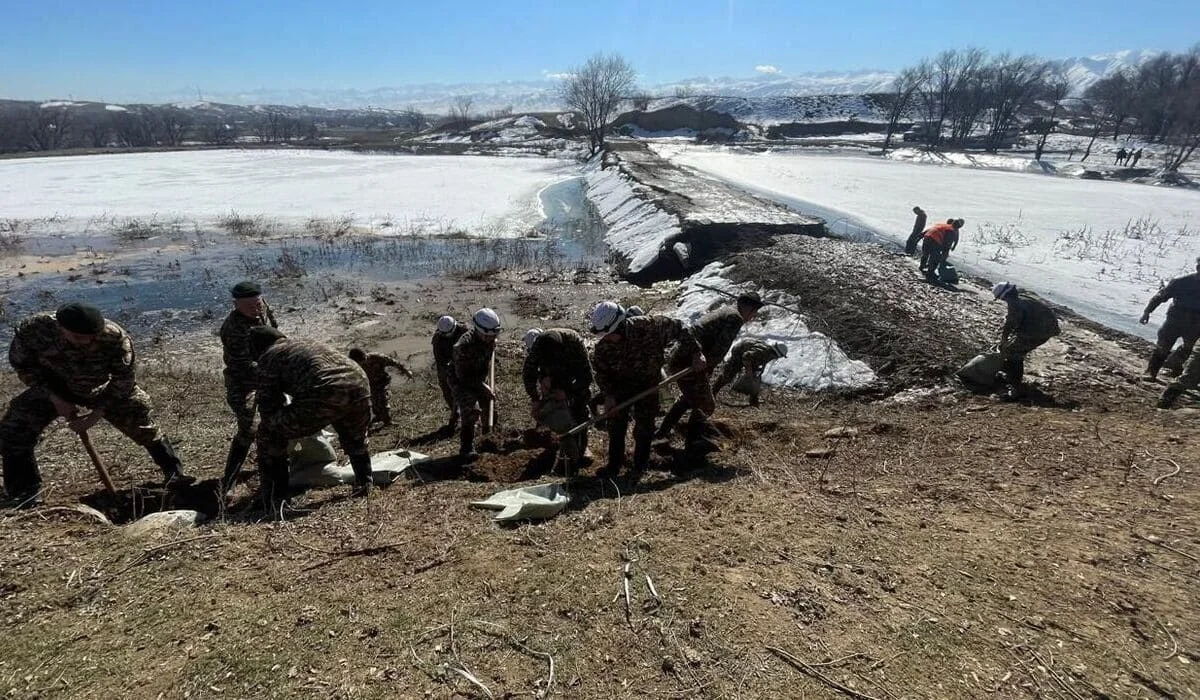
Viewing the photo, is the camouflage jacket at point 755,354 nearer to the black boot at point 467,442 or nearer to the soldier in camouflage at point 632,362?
the soldier in camouflage at point 632,362

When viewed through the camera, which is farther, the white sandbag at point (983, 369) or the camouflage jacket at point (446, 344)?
the white sandbag at point (983, 369)

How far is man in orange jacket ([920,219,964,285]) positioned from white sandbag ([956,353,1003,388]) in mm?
3713

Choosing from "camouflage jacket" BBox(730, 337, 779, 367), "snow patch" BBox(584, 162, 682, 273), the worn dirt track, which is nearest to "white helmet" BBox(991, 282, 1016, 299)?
the worn dirt track

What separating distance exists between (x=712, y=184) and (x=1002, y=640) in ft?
70.5

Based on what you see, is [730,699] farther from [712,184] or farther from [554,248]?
[712,184]

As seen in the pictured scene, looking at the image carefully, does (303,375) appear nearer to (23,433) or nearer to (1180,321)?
(23,433)

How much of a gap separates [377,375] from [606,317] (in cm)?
304

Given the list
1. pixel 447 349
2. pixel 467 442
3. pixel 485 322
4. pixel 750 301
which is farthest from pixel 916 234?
pixel 467 442

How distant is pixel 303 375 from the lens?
3.76m

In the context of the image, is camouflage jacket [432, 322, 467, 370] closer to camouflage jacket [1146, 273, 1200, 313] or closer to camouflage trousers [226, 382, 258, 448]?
camouflage trousers [226, 382, 258, 448]

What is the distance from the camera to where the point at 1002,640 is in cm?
236

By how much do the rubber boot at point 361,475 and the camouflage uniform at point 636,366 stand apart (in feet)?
6.15

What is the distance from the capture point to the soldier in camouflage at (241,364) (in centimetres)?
457

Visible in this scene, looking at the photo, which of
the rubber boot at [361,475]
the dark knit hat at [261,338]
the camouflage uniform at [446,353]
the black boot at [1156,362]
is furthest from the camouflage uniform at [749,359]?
the dark knit hat at [261,338]
